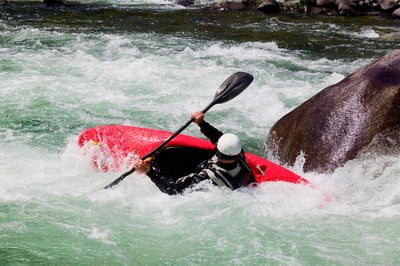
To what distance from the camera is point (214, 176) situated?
4.58 metres

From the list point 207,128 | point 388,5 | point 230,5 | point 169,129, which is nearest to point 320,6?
point 388,5

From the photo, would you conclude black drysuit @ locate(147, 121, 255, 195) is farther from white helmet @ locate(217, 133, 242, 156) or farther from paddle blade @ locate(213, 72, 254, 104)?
paddle blade @ locate(213, 72, 254, 104)

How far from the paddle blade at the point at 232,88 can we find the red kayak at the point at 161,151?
Result: 0.62m

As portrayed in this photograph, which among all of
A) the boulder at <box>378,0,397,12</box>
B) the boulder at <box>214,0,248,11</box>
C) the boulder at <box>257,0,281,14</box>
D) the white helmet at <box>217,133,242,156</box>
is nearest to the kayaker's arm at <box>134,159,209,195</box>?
the white helmet at <box>217,133,242,156</box>

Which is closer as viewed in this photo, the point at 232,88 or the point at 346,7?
the point at 232,88

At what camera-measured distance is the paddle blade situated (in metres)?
5.76

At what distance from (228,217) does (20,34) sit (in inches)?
360

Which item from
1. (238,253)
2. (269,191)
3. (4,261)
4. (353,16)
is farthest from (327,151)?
(353,16)

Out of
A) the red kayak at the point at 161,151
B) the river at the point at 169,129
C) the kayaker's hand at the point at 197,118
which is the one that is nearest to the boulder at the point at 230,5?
the river at the point at 169,129

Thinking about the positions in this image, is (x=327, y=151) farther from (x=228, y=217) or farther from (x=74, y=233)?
(x=74, y=233)

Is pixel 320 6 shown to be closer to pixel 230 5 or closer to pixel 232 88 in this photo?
pixel 230 5

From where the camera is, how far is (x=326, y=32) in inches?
558

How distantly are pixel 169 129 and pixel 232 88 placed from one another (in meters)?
1.62

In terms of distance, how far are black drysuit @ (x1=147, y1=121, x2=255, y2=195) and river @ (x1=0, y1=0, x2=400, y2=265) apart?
3.9 inches
